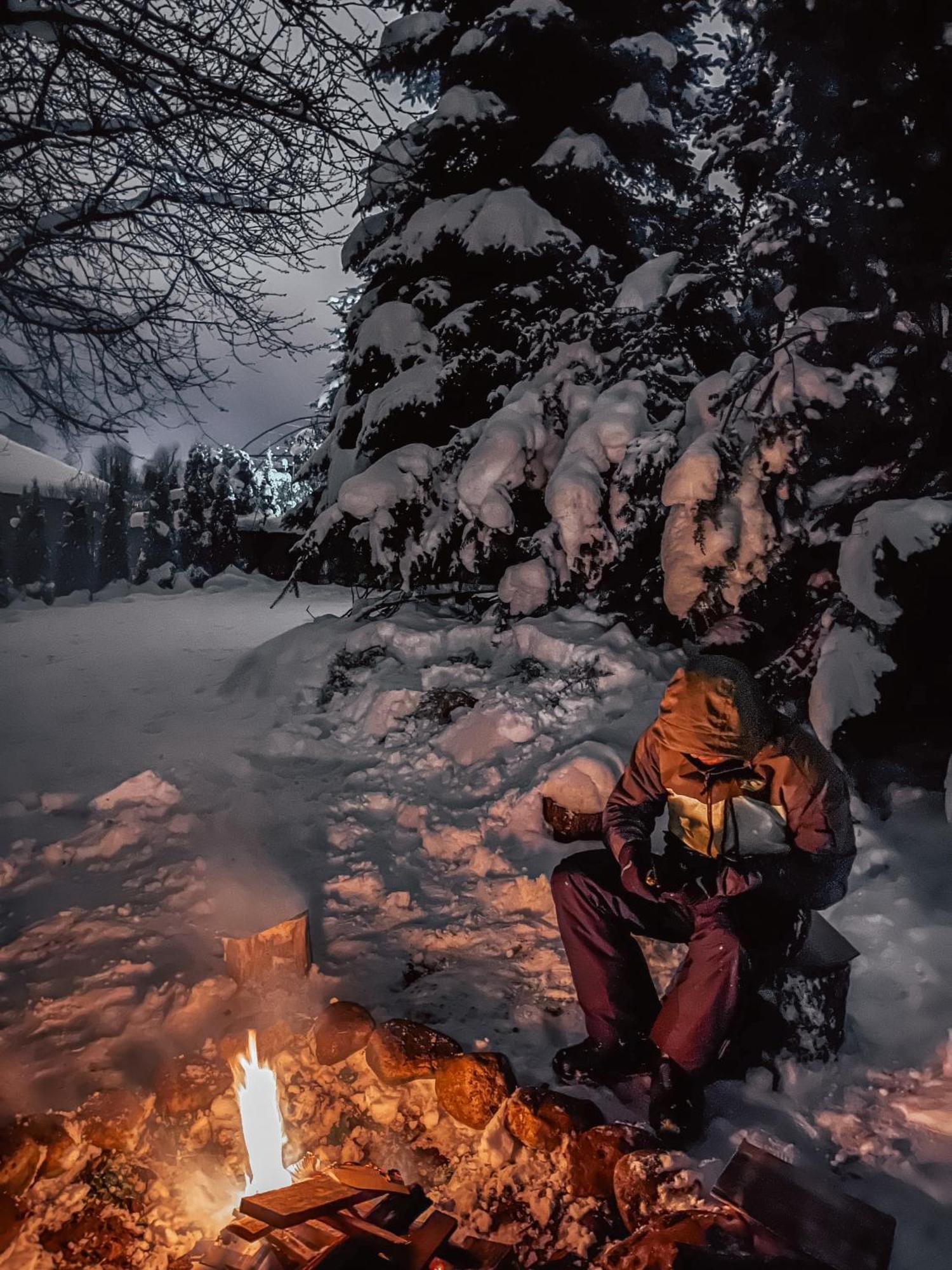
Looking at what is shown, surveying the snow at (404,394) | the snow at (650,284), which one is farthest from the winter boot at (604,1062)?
the snow at (404,394)

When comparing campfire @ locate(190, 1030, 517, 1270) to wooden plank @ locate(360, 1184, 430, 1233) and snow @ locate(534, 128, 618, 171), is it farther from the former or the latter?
snow @ locate(534, 128, 618, 171)

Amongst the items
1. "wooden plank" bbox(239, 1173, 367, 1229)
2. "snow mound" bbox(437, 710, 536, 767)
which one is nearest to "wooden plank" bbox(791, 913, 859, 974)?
"wooden plank" bbox(239, 1173, 367, 1229)

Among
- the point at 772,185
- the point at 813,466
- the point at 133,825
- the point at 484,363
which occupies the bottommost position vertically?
the point at 133,825

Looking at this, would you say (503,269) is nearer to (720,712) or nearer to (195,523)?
(720,712)

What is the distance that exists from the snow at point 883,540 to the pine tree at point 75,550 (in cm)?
1951

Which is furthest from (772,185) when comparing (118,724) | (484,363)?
(118,724)

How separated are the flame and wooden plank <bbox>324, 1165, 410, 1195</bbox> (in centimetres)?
20

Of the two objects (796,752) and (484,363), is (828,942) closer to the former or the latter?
(796,752)

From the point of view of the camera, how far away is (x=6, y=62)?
420cm

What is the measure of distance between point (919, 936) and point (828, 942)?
0.75 metres

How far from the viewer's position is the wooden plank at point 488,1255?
1.79m

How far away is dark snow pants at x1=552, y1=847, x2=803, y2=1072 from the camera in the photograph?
2252 millimetres

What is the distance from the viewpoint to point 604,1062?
2477mm

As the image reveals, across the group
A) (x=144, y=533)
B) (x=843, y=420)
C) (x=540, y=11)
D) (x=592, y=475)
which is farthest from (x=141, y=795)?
(x=144, y=533)
